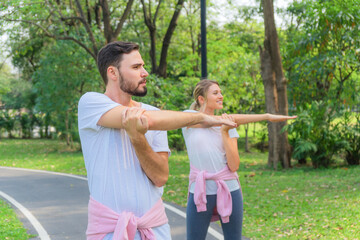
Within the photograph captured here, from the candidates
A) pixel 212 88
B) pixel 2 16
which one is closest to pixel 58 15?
pixel 2 16

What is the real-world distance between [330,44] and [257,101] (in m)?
7.66

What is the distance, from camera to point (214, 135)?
4207 millimetres

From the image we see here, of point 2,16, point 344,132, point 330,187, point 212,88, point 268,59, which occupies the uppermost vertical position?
point 2,16

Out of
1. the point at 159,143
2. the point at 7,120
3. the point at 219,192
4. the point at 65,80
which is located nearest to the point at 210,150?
the point at 219,192

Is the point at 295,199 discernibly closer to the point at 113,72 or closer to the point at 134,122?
the point at 113,72

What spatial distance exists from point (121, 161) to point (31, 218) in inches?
259

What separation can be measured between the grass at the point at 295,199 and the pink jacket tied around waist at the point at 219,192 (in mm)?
2839

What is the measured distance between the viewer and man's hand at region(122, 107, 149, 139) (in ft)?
6.77

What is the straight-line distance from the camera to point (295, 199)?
30.8ft

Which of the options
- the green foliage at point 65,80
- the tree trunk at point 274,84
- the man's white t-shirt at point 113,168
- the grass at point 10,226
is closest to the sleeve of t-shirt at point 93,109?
the man's white t-shirt at point 113,168

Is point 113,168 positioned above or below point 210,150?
above

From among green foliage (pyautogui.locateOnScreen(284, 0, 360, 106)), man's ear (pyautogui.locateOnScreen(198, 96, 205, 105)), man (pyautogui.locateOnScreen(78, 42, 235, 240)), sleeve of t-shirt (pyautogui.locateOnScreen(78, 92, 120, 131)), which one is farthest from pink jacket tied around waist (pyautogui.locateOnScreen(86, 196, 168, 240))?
green foliage (pyautogui.locateOnScreen(284, 0, 360, 106))

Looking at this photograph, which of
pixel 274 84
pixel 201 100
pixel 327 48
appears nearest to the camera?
pixel 201 100

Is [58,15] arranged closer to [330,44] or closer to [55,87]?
[55,87]
